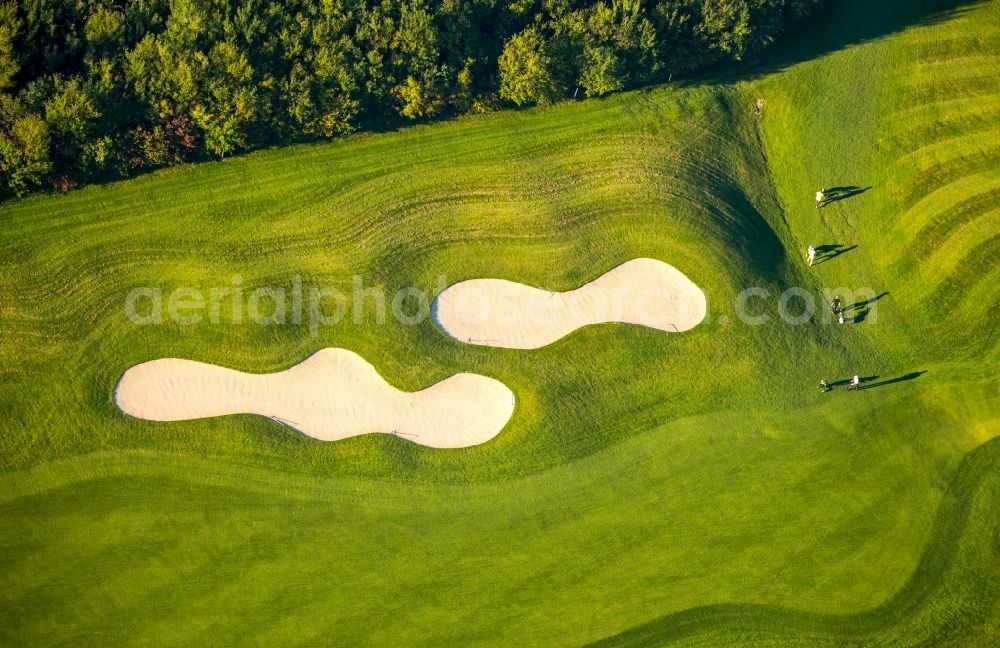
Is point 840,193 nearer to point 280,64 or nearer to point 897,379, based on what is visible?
point 897,379

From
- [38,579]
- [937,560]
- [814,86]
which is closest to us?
[38,579]

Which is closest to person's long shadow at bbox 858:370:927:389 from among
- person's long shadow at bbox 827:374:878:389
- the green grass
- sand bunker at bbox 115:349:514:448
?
person's long shadow at bbox 827:374:878:389

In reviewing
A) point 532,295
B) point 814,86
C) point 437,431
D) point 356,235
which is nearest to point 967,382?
point 814,86

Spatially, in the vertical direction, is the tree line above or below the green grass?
above

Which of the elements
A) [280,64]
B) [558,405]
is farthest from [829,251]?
[280,64]

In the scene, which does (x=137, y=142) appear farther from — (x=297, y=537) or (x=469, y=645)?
(x=469, y=645)

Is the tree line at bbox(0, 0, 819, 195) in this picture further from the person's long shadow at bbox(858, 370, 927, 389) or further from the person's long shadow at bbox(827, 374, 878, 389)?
the person's long shadow at bbox(858, 370, 927, 389)

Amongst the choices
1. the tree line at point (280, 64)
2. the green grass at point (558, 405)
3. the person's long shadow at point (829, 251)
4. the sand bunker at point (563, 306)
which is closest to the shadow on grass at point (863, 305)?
the green grass at point (558, 405)
